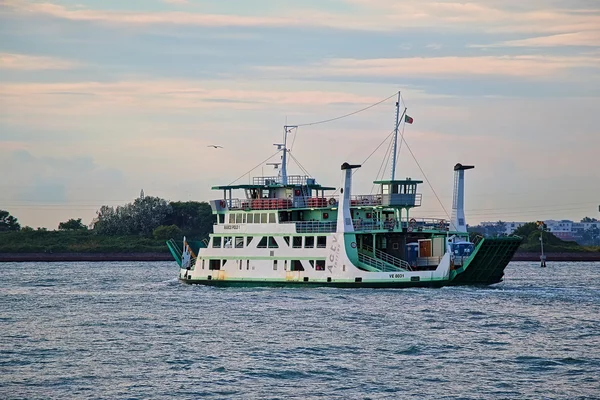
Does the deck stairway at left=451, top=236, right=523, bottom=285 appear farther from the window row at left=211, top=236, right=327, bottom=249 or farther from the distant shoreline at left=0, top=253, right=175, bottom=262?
the distant shoreline at left=0, top=253, right=175, bottom=262

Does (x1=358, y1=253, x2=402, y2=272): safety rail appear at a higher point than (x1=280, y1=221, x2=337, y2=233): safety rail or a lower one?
lower

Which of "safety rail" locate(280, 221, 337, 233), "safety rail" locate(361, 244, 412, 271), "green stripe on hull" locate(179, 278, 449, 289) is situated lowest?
"green stripe on hull" locate(179, 278, 449, 289)

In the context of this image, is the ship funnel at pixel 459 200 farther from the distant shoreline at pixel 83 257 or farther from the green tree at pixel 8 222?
the green tree at pixel 8 222

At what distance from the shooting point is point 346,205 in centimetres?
5969

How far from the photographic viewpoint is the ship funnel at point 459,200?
A: 62.5 m

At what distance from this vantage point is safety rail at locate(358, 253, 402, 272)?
59.3m

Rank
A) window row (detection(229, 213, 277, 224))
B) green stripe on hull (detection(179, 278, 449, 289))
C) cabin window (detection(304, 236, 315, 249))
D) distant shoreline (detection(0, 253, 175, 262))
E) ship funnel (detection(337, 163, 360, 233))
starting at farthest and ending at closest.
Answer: distant shoreline (detection(0, 253, 175, 262)), window row (detection(229, 213, 277, 224)), cabin window (detection(304, 236, 315, 249)), ship funnel (detection(337, 163, 360, 233)), green stripe on hull (detection(179, 278, 449, 289))

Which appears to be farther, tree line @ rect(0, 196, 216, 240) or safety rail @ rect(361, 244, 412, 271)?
tree line @ rect(0, 196, 216, 240)

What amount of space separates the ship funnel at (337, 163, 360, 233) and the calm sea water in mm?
3744

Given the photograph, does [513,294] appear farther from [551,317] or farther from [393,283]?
[551,317]

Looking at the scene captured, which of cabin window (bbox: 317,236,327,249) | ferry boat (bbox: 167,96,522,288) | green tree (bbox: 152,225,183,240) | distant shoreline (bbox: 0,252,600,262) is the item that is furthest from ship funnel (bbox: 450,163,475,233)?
green tree (bbox: 152,225,183,240)

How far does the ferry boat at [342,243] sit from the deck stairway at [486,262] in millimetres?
69

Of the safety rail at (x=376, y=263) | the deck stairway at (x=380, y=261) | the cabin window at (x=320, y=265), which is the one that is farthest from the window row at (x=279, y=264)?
the deck stairway at (x=380, y=261)

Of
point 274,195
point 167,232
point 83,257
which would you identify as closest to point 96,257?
point 83,257
